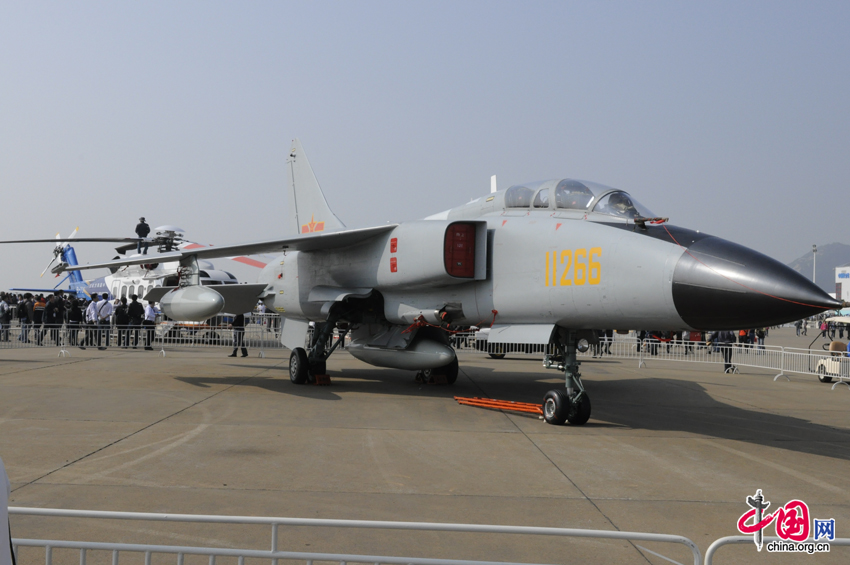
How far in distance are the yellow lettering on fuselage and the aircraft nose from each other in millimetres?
987

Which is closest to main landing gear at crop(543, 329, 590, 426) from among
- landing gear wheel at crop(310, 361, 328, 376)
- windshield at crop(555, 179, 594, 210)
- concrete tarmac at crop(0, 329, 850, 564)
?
concrete tarmac at crop(0, 329, 850, 564)

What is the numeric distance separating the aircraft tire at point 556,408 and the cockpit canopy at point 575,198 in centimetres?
220

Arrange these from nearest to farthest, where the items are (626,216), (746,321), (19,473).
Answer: (19,473), (746,321), (626,216)

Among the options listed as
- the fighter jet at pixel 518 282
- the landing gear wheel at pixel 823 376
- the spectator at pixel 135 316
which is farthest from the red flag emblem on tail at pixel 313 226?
the landing gear wheel at pixel 823 376

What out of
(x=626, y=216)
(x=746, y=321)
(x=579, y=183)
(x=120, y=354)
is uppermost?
(x=579, y=183)

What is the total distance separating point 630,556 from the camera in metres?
3.62

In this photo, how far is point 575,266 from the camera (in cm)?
742

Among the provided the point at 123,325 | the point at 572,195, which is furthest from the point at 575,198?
the point at 123,325

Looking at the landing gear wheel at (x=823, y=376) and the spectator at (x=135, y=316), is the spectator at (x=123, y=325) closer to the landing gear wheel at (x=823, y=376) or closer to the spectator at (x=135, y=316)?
the spectator at (x=135, y=316)

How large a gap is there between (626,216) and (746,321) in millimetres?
1870

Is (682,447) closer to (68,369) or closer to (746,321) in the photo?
(746,321)

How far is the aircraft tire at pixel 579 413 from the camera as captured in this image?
25.2ft

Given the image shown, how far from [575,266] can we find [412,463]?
3.07 m

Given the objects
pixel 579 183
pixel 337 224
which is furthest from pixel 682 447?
pixel 337 224
